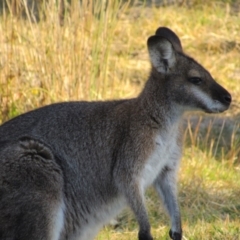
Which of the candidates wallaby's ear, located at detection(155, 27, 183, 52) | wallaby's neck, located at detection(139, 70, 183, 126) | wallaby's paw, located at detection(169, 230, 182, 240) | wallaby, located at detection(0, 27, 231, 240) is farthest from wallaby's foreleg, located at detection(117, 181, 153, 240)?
wallaby's ear, located at detection(155, 27, 183, 52)

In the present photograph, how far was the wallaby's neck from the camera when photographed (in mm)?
6348

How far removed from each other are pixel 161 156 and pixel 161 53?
73cm

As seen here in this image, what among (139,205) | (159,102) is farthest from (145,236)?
(159,102)

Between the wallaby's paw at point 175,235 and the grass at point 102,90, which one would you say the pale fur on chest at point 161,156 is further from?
the grass at point 102,90

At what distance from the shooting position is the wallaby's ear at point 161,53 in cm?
630

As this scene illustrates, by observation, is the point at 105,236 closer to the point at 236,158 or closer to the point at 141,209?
the point at 141,209

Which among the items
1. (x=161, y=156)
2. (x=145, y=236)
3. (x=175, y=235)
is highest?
(x=161, y=156)

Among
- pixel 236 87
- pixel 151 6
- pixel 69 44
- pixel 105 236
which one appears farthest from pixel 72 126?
pixel 151 6

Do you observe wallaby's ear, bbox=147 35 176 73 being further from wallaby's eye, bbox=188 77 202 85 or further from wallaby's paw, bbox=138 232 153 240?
wallaby's paw, bbox=138 232 153 240

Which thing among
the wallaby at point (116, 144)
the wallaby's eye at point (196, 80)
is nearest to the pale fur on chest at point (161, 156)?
the wallaby at point (116, 144)

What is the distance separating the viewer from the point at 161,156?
6.32 metres

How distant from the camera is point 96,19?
9.07 meters

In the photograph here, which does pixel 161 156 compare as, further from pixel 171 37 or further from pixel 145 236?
pixel 171 37

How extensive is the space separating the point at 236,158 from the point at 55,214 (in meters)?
3.31
